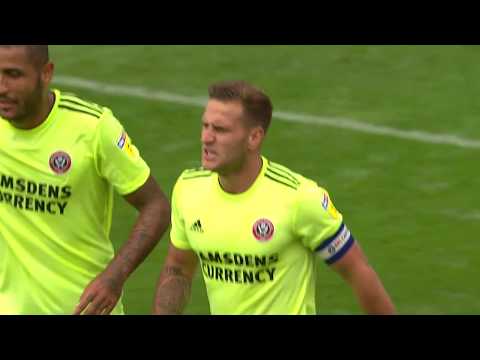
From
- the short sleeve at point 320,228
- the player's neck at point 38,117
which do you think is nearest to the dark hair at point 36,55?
the player's neck at point 38,117

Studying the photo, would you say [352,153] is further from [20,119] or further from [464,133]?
[20,119]

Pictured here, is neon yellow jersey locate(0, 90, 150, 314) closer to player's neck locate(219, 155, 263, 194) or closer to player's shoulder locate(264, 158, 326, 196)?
player's neck locate(219, 155, 263, 194)

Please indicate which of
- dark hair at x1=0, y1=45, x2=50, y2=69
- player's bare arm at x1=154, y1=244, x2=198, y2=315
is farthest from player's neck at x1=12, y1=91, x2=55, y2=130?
player's bare arm at x1=154, y1=244, x2=198, y2=315

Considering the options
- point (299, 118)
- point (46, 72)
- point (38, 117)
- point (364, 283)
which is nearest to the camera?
point (364, 283)

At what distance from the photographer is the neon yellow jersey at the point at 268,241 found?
26.7 feet

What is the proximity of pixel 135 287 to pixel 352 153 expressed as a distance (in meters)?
3.02

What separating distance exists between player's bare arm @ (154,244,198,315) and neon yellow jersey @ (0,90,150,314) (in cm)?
48

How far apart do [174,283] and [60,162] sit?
0.87 metres

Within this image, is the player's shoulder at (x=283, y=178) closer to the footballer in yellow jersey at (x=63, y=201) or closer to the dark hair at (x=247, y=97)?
the dark hair at (x=247, y=97)

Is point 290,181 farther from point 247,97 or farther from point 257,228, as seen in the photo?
point 247,97

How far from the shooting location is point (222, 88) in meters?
8.26

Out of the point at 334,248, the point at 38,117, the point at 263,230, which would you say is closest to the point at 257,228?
the point at 263,230

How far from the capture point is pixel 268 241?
26.9 ft

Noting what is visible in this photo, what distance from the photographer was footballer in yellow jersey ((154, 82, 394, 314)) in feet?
26.7
